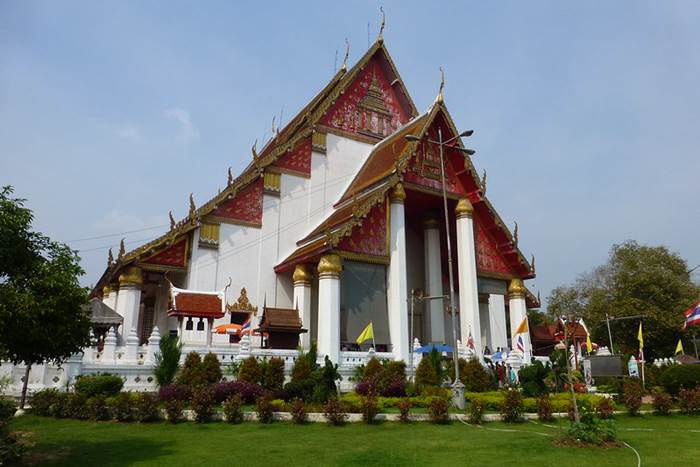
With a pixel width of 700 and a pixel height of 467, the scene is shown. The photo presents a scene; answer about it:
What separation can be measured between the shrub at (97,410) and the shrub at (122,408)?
0.09 meters

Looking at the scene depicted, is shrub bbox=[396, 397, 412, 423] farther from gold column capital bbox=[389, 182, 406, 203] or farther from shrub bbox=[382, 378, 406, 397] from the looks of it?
gold column capital bbox=[389, 182, 406, 203]

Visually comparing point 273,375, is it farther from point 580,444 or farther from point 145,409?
point 580,444

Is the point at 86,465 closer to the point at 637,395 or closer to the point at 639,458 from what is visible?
the point at 639,458

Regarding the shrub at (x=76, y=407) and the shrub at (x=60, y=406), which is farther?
the shrub at (x=60, y=406)

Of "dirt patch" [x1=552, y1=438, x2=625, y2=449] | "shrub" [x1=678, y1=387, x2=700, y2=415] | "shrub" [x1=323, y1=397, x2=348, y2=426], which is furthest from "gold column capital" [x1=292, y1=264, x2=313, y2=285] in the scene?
"dirt patch" [x1=552, y1=438, x2=625, y2=449]

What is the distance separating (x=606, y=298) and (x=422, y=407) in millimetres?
28216

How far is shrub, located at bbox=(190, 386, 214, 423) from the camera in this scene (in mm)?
10195

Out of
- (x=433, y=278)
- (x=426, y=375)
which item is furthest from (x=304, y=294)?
(x=433, y=278)

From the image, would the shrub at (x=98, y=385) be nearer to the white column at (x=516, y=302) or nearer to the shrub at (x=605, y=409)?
the shrub at (x=605, y=409)

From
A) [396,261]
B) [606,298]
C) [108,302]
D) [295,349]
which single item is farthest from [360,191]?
[606,298]

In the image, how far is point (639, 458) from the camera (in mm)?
7297

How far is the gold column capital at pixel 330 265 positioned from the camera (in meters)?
17.2

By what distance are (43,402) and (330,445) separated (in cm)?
626

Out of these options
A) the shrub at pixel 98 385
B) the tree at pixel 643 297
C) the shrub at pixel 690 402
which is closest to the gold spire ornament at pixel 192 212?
the shrub at pixel 98 385
